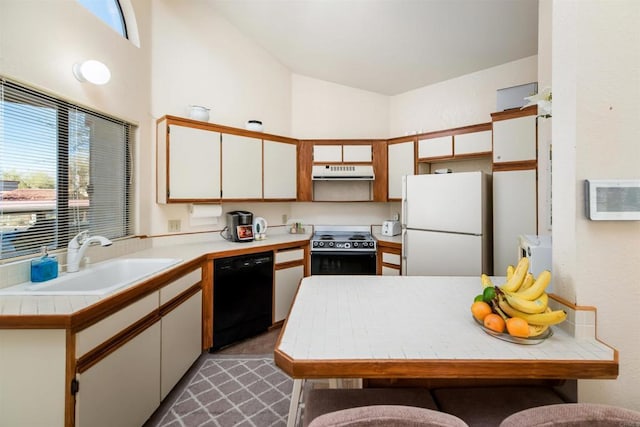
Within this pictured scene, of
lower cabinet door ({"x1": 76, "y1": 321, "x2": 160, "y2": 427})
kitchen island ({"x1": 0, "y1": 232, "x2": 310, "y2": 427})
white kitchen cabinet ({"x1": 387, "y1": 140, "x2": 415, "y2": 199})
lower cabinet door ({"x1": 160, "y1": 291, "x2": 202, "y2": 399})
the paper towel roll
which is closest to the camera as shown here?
kitchen island ({"x1": 0, "y1": 232, "x2": 310, "y2": 427})

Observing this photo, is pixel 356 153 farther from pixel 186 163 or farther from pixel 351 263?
pixel 186 163

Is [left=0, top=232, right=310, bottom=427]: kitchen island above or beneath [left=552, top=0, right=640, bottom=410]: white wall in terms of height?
beneath

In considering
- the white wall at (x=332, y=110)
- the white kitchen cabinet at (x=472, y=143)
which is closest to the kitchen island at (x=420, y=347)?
the white kitchen cabinet at (x=472, y=143)

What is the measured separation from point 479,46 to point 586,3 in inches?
78.3

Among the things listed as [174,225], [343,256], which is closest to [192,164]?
[174,225]

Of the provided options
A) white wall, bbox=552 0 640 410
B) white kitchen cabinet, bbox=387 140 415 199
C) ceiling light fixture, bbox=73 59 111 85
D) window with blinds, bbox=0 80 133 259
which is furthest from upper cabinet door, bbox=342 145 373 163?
white wall, bbox=552 0 640 410

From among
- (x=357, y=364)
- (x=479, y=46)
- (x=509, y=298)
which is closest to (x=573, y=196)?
(x=509, y=298)

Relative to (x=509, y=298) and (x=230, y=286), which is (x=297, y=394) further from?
(x=230, y=286)

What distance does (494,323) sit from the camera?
95 cm

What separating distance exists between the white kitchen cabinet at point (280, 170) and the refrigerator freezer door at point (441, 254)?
1437 millimetres

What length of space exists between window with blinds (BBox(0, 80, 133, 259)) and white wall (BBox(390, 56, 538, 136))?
316 cm

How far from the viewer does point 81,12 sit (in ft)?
5.85

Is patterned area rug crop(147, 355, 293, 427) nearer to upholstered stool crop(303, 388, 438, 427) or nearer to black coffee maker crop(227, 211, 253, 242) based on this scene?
upholstered stool crop(303, 388, 438, 427)

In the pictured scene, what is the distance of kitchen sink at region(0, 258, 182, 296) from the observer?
53.2 inches
